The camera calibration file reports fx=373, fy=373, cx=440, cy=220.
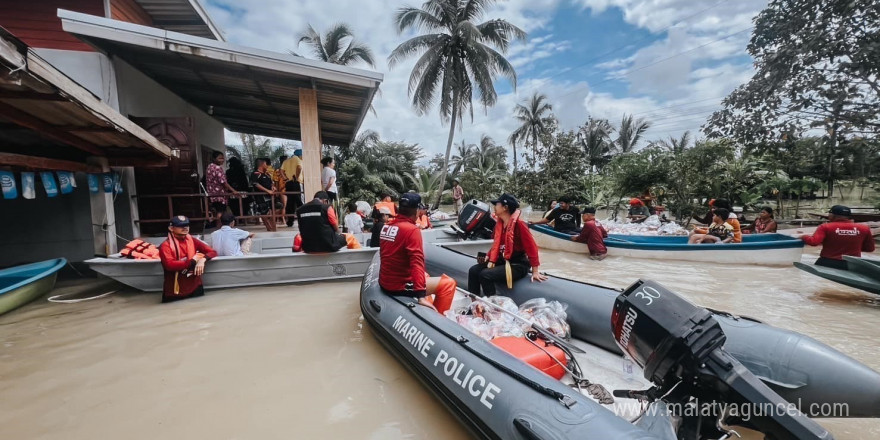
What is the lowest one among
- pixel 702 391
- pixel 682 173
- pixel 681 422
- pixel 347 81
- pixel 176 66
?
pixel 681 422

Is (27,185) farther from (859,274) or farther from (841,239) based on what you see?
(841,239)

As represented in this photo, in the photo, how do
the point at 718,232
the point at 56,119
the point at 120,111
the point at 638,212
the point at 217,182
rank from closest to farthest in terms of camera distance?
the point at 56,119
the point at 120,111
the point at 217,182
the point at 718,232
the point at 638,212

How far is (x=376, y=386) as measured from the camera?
2.91 meters

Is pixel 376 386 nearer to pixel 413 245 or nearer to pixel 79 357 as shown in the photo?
pixel 413 245

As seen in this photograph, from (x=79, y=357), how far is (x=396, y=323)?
2.98 metres

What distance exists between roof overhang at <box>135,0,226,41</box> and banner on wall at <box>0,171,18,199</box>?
5514 mm

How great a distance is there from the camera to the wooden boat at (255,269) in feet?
16.6

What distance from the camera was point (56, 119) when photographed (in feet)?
14.5

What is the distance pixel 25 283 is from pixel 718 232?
431 inches

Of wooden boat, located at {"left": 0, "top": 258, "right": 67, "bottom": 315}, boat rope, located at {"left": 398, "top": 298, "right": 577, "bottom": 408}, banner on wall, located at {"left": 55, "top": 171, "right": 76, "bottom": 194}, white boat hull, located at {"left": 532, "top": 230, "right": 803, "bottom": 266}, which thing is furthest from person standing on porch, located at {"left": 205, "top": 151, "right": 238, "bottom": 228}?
white boat hull, located at {"left": 532, "top": 230, "right": 803, "bottom": 266}

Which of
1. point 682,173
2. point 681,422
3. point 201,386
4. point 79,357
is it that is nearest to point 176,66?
point 79,357

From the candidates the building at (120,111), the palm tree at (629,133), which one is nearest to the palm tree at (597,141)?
the palm tree at (629,133)

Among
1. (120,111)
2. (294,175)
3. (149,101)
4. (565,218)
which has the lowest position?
(565,218)

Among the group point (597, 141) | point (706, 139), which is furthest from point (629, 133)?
point (706, 139)
